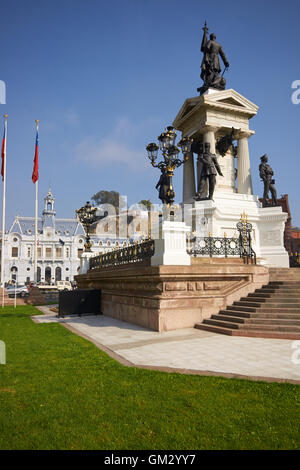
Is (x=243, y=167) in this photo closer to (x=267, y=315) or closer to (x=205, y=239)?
(x=205, y=239)

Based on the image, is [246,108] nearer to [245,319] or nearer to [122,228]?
[245,319]

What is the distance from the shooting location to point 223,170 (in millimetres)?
19609

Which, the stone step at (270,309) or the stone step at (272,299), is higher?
the stone step at (272,299)

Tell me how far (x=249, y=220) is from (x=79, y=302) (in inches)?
381

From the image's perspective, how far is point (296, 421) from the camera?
3926mm

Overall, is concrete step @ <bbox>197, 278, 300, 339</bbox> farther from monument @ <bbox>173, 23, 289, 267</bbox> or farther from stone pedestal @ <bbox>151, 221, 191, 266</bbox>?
monument @ <bbox>173, 23, 289, 267</bbox>

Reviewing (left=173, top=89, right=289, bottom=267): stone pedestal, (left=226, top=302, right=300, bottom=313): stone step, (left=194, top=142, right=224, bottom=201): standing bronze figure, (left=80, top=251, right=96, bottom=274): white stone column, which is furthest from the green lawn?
(left=80, top=251, right=96, bottom=274): white stone column

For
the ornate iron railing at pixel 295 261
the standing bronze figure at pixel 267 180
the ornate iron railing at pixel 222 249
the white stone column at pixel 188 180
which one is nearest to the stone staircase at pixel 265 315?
the ornate iron railing at pixel 222 249

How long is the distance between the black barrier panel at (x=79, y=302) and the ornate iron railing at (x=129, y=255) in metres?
1.91

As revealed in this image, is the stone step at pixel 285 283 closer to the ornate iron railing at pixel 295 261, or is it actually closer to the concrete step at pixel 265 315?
the concrete step at pixel 265 315

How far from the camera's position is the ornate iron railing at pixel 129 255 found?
11856mm

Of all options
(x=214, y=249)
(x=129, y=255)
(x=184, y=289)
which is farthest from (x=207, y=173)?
(x=184, y=289)

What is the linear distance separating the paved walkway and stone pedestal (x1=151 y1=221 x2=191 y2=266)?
2.14m
